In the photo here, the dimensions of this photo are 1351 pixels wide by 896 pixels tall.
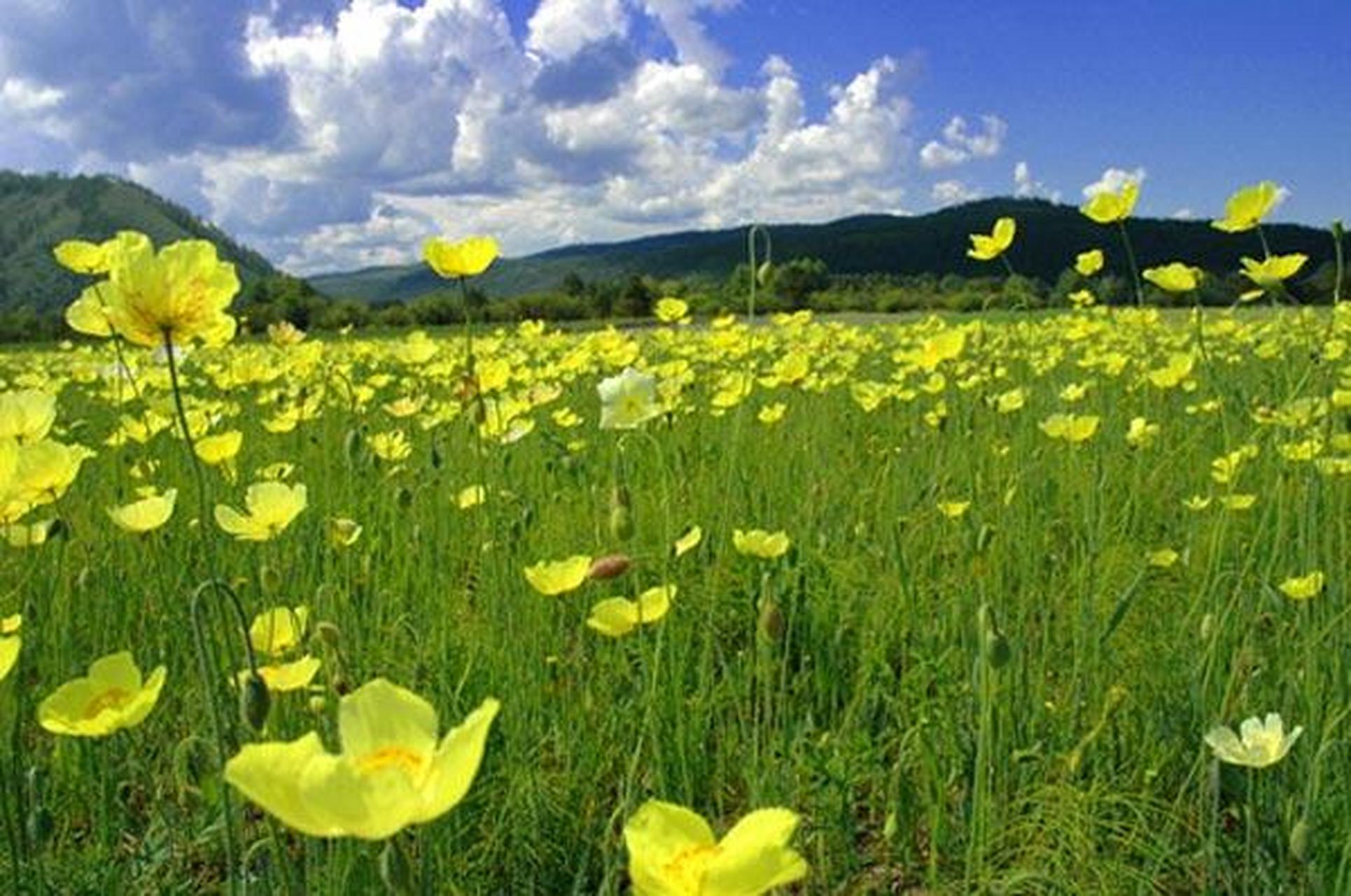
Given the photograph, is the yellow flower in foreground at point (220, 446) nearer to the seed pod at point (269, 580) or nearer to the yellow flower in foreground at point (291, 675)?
the seed pod at point (269, 580)

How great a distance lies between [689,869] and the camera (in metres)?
0.81

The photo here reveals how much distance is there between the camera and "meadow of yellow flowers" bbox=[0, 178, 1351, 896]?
1.40m

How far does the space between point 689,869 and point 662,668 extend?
5.09ft

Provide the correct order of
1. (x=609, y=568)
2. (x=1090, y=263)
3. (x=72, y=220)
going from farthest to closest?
(x=72, y=220), (x=1090, y=263), (x=609, y=568)

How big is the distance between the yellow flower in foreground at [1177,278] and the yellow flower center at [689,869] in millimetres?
2202

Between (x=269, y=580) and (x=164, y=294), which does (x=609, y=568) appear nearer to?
(x=164, y=294)

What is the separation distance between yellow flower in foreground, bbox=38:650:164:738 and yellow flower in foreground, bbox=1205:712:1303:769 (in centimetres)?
121


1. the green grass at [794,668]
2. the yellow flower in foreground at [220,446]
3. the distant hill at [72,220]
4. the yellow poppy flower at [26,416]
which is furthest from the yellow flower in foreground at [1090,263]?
the distant hill at [72,220]

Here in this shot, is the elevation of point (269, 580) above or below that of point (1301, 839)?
above

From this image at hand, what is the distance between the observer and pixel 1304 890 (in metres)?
1.56

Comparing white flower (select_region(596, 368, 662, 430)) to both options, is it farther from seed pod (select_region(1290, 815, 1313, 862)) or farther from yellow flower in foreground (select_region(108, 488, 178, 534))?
seed pod (select_region(1290, 815, 1313, 862))

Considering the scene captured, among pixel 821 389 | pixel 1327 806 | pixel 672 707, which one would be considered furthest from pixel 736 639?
pixel 821 389

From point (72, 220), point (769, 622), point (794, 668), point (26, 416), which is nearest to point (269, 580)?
point (26, 416)

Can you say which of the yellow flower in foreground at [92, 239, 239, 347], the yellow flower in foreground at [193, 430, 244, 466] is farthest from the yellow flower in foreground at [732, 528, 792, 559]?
the yellow flower in foreground at [193, 430, 244, 466]
